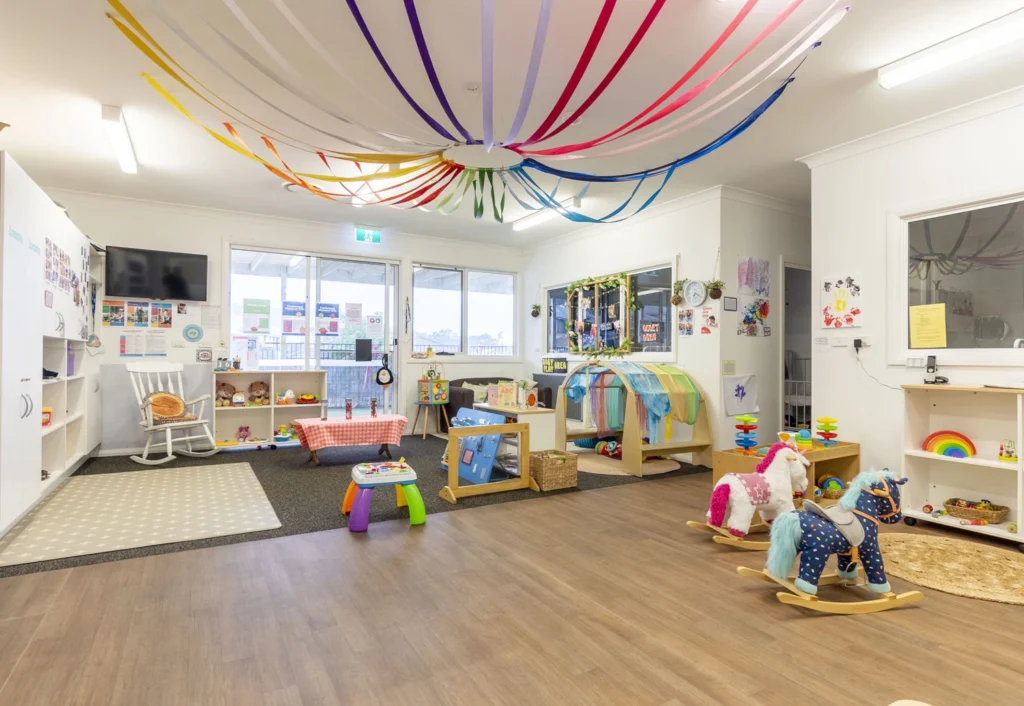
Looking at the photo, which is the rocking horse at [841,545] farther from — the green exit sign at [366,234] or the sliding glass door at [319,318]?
the green exit sign at [366,234]

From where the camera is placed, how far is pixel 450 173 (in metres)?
4.38

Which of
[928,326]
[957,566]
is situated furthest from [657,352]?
[957,566]

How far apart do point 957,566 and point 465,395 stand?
210 inches

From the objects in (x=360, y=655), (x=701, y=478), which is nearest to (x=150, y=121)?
(x=360, y=655)

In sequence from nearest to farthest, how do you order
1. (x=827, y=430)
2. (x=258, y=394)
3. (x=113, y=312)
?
(x=827, y=430) < (x=113, y=312) < (x=258, y=394)

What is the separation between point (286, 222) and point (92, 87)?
3401 mm

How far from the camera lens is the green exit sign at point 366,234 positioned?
740cm

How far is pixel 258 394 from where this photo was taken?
21.9ft

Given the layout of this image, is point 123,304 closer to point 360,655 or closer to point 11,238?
point 11,238

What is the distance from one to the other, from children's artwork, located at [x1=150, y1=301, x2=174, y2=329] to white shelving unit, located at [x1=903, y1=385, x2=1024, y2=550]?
23.8 feet

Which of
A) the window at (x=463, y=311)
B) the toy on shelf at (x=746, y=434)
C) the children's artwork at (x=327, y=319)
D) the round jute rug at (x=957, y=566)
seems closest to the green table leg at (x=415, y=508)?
the toy on shelf at (x=746, y=434)

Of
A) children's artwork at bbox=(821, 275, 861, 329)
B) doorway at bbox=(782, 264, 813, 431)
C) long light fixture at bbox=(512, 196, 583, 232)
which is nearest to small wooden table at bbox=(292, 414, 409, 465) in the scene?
long light fixture at bbox=(512, 196, 583, 232)

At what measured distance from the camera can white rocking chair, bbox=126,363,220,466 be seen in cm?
560

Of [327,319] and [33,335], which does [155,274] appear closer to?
[327,319]
